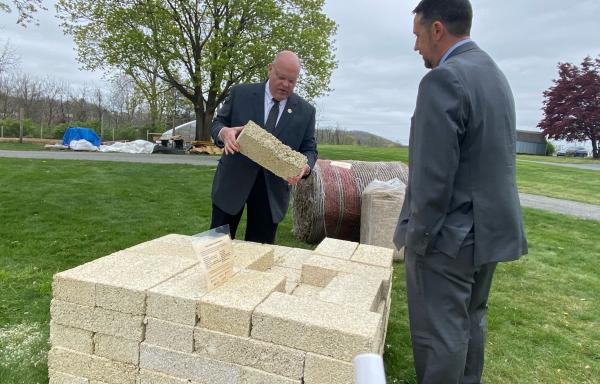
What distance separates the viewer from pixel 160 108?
107 feet

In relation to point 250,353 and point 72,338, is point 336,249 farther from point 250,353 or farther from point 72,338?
point 72,338

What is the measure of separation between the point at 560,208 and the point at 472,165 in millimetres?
10480

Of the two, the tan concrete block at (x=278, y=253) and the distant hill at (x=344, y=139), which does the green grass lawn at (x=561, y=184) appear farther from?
the distant hill at (x=344, y=139)

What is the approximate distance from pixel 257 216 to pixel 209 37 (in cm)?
1924

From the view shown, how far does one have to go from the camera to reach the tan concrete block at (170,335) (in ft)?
7.28

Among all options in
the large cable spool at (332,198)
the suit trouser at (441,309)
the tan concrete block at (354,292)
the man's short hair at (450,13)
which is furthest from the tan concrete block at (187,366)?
the large cable spool at (332,198)

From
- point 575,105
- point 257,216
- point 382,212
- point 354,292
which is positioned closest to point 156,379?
point 354,292

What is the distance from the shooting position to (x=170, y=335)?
223cm

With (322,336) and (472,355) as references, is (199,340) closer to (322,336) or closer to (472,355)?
(322,336)

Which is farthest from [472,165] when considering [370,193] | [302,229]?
[302,229]

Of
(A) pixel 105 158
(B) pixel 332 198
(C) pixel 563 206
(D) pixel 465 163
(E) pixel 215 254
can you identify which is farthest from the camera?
(A) pixel 105 158

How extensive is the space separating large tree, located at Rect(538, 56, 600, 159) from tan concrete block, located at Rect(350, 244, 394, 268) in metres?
40.4

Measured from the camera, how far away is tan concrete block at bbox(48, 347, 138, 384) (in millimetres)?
2342

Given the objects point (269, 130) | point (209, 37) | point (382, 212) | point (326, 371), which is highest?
point (209, 37)
